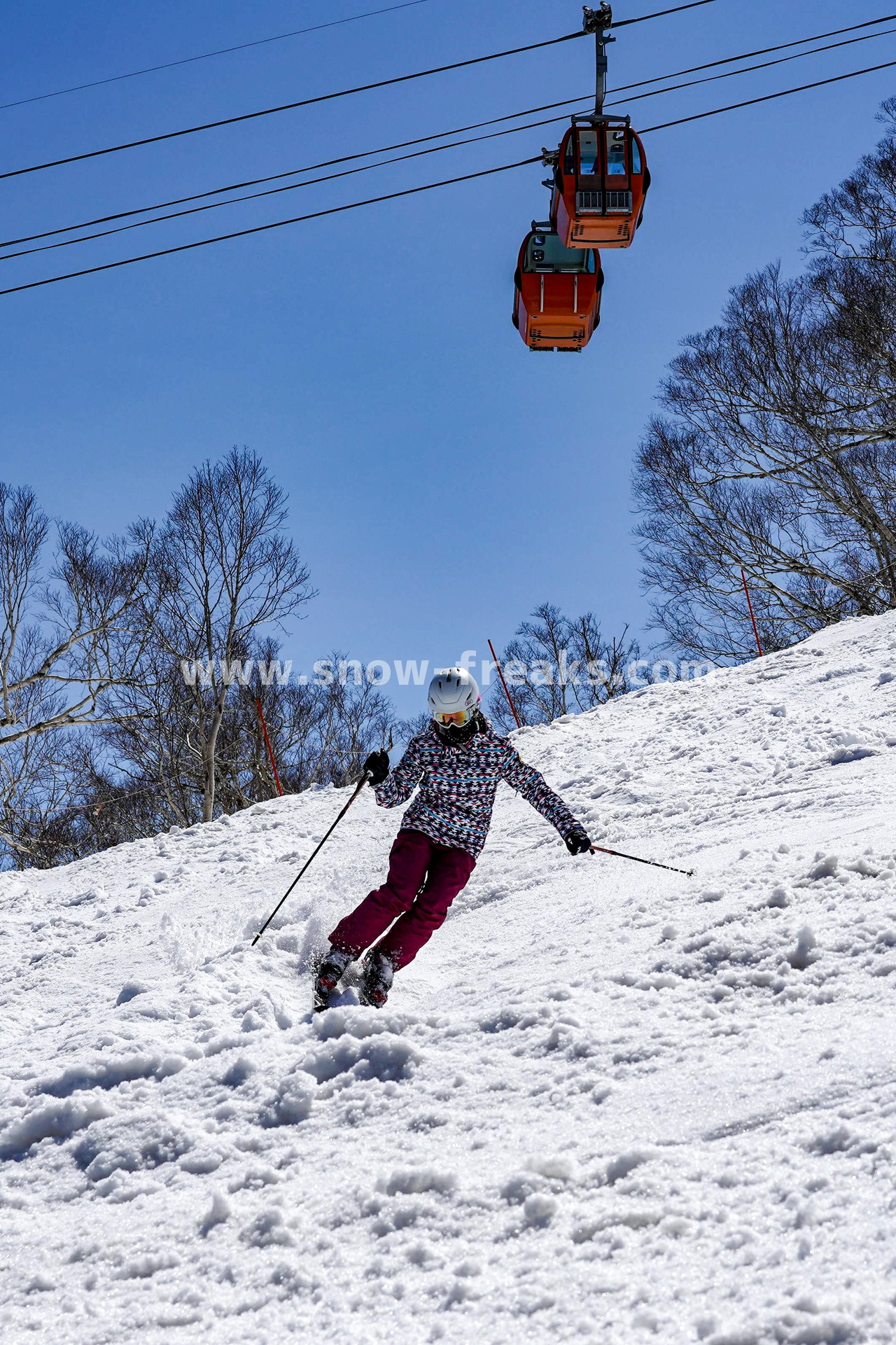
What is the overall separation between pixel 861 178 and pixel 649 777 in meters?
16.1

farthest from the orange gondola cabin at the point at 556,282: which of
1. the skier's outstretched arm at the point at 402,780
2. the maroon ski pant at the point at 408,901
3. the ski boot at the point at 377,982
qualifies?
the ski boot at the point at 377,982

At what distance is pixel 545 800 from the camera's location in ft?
15.1

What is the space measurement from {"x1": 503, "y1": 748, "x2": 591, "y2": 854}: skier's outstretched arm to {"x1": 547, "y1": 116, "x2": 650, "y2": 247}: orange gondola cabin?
5.35 m

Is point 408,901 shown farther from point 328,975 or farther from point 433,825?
point 328,975

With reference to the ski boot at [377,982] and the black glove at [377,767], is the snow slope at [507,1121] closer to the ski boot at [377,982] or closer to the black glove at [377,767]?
the ski boot at [377,982]

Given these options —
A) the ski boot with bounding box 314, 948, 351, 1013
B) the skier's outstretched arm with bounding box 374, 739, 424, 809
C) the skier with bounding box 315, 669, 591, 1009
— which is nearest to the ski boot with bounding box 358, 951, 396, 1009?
the skier with bounding box 315, 669, 591, 1009

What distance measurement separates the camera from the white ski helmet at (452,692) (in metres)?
4.35

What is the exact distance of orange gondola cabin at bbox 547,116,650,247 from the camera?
7680 mm

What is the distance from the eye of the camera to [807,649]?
10531mm

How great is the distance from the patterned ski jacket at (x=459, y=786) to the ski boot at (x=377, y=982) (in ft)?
2.05

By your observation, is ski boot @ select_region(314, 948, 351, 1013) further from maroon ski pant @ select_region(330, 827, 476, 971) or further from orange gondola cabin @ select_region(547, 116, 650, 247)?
orange gondola cabin @ select_region(547, 116, 650, 247)

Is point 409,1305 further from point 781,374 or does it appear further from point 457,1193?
point 781,374

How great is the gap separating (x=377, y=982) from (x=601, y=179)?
22.3ft

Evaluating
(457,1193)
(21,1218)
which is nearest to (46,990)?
(21,1218)
